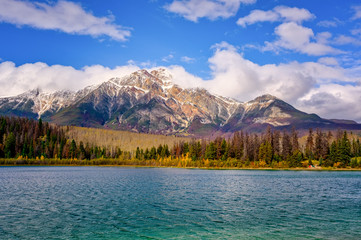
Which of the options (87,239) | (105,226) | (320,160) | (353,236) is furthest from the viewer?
(320,160)

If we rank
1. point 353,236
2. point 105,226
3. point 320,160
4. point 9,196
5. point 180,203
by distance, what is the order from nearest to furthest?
1. point 353,236
2. point 105,226
3. point 180,203
4. point 9,196
5. point 320,160

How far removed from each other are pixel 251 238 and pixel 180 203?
805 inches

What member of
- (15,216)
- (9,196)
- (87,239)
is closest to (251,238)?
(87,239)

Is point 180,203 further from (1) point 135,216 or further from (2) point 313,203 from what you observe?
(2) point 313,203

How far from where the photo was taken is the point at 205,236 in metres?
29.6

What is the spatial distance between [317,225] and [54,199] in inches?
1611

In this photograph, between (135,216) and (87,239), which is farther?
(135,216)

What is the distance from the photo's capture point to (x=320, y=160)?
7766 inches

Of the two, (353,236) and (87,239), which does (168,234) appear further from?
(353,236)

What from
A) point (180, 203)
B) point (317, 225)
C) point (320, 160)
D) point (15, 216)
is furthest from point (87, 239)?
point (320, 160)

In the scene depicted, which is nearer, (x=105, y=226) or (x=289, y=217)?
(x=105, y=226)

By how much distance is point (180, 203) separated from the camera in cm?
4822

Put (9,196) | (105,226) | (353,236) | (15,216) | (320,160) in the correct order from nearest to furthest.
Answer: (353,236) < (105,226) < (15,216) < (9,196) < (320,160)

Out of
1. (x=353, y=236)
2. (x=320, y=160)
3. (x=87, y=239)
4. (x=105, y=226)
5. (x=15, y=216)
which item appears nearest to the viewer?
(x=87, y=239)
